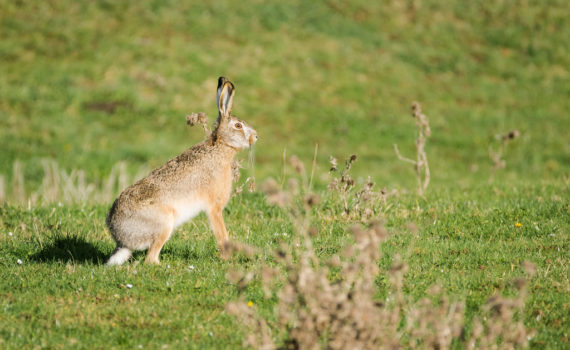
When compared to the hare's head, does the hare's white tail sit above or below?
below

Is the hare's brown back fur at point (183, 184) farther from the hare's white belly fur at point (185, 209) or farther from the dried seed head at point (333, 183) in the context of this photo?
the dried seed head at point (333, 183)

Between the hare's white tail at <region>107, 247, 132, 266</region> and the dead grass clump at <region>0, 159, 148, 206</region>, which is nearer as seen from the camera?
the hare's white tail at <region>107, 247, 132, 266</region>

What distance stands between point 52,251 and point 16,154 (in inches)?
445

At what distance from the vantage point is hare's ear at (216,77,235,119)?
25.6 feet

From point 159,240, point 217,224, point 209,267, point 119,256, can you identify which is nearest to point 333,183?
point 217,224

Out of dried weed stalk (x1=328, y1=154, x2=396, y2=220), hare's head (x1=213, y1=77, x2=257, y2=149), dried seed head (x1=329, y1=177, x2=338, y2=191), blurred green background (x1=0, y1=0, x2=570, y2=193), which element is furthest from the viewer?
blurred green background (x1=0, y1=0, x2=570, y2=193)

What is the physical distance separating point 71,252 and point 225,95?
2.73 meters

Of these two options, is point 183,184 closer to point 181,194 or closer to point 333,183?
point 181,194

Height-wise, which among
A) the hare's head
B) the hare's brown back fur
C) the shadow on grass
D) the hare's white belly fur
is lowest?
the shadow on grass

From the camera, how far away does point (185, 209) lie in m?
7.48

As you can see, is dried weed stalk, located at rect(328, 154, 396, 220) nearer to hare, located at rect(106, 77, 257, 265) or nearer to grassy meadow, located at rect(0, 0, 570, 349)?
grassy meadow, located at rect(0, 0, 570, 349)

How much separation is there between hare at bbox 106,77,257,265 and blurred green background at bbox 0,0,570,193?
919cm

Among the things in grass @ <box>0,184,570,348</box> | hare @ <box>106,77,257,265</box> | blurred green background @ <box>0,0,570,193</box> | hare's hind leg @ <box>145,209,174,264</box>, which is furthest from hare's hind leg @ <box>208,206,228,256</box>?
blurred green background @ <box>0,0,570,193</box>

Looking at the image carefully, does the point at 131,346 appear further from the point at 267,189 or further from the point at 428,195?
the point at 428,195
